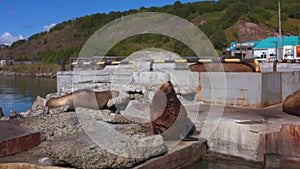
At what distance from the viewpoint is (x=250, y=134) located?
7.87 metres

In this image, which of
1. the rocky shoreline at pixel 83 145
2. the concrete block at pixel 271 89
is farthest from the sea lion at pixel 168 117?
the concrete block at pixel 271 89

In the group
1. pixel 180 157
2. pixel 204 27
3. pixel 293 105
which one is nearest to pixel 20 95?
pixel 180 157

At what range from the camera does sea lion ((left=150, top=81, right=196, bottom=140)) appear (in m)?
8.34

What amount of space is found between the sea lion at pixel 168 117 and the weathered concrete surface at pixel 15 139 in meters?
2.95

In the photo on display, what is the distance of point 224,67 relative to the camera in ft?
39.7

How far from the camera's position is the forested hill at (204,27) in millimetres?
52478

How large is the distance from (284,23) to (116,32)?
Result: 79.9 meters

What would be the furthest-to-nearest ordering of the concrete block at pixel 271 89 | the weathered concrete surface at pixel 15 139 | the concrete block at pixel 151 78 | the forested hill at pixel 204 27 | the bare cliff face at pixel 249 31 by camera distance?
the bare cliff face at pixel 249 31 < the forested hill at pixel 204 27 < the concrete block at pixel 151 78 < the concrete block at pixel 271 89 < the weathered concrete surface at pixel 15 139

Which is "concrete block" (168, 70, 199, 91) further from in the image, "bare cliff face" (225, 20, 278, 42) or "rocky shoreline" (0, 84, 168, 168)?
"bare cliff face" (225, 20, 278, 42)

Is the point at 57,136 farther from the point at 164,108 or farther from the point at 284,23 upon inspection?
the point at 284,23

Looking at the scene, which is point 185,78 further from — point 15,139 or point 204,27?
point 204,27

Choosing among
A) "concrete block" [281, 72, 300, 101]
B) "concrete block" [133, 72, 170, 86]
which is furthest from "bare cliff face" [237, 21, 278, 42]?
"concrete block" [133, 72, 170, 86]

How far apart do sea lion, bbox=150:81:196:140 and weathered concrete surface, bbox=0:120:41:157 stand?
9.67 feet

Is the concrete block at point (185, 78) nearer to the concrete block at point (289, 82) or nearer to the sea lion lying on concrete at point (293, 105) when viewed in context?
the concrete block at point (289, 82)
